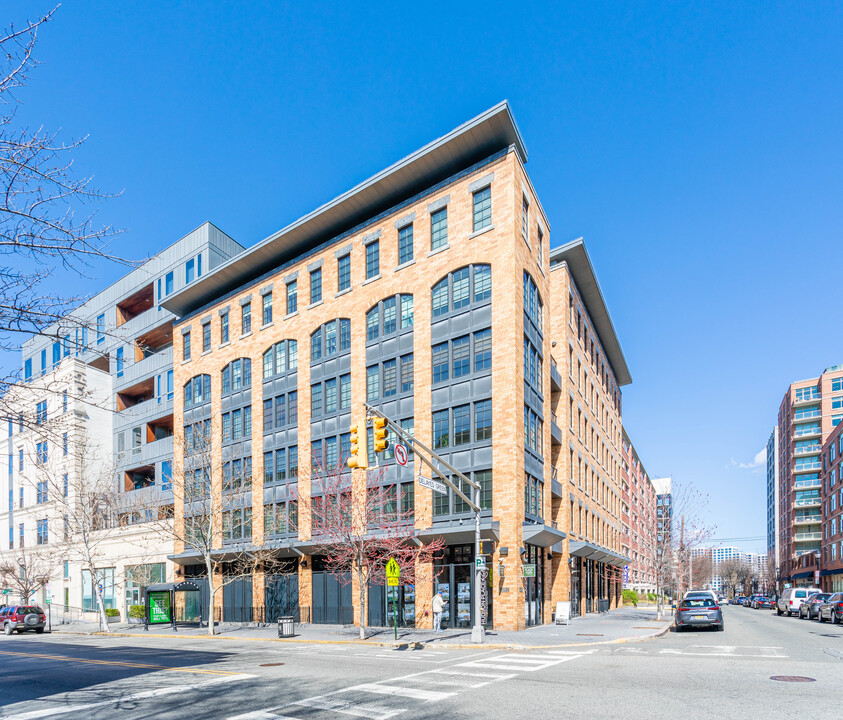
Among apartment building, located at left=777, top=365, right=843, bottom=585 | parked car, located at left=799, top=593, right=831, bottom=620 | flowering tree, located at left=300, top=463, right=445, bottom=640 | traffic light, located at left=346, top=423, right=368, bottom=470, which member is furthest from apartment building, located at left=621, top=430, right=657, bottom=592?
traffic light, located at left=346, top=423, right=368, bottom=470

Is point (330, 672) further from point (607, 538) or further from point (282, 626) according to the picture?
point (607, 538)

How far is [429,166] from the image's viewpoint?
33625mm

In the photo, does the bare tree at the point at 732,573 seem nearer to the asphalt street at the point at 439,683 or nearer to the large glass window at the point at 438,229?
the large glass window at the point at 438,229

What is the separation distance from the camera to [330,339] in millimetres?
37938

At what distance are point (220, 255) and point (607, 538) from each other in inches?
1513

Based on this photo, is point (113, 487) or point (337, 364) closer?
point (337, 364)

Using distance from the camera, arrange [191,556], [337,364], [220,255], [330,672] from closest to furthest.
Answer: [330,672], [337,364], [191,556], [220,255]

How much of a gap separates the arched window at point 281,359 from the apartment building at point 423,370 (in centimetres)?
13

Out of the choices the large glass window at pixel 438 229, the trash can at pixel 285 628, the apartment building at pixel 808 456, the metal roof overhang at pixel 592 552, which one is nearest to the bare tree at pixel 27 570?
the trash can at pixel 285 628

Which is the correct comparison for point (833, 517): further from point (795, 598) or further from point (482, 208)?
point (482, 208)

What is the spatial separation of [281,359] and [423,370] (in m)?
12.0

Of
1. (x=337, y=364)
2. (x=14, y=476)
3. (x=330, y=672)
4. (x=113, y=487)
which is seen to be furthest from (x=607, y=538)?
(x=14, y=476)

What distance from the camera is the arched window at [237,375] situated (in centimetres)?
4300

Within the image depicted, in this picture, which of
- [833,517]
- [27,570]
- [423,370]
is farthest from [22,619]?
[833,517]
